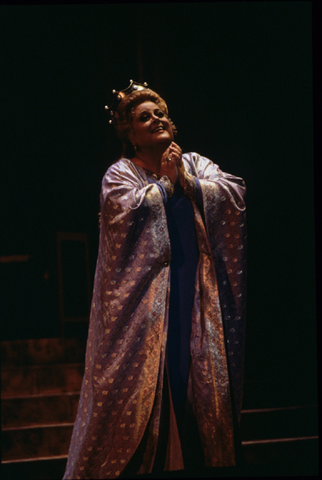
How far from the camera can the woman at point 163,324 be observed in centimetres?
191

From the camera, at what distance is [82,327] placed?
134 inches

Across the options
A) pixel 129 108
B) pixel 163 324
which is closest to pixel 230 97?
pixel 129 108

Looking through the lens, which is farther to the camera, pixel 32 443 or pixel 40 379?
pixel 40 379

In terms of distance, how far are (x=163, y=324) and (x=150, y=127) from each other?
826mm

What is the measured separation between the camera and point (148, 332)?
1.95m

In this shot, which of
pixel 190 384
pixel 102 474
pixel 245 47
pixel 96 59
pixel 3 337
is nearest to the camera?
pixel 102 474

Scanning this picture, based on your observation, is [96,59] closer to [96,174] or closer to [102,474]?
[96,174]

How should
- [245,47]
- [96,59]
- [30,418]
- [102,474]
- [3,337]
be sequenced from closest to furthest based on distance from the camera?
[102,474] < [30,418] < [245,47] < [96,59] < [3,337]

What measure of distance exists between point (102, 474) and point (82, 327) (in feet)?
5.17

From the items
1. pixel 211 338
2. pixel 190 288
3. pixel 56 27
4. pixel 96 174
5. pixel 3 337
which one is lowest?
pixel 3 337

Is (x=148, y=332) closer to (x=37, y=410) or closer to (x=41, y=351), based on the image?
(x=37, y=410)

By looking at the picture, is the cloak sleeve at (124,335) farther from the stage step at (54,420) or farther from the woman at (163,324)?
the stage step at (54,420)

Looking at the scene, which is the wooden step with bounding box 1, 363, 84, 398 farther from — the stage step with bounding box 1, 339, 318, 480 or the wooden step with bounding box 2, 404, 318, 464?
the wooden step with bounding box 2, 404, 318, 464

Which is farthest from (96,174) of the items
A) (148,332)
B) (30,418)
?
(148,332)
